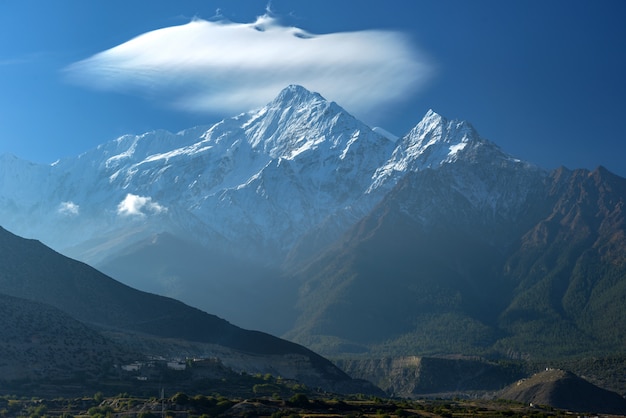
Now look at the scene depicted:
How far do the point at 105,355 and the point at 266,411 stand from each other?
68849mm

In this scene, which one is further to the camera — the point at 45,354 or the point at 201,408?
the point at 45,354

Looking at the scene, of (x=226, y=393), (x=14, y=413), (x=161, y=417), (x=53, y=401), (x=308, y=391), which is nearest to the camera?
(x=161, y=417)

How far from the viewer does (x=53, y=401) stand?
15162cm

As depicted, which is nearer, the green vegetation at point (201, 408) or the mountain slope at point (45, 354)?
the green vegetation at point (201, 408)

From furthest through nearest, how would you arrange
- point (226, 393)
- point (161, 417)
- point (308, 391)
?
point (308, 391) < point (226, 393) < point (161, 417)

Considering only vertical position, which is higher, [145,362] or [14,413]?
[145,362]

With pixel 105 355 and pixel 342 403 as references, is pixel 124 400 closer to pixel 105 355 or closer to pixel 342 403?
pixel 342 403

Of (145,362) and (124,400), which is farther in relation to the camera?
(145,362)

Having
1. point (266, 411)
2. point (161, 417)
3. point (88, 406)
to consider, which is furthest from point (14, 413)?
point (266, 411)

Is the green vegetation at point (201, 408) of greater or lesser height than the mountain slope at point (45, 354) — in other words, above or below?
below

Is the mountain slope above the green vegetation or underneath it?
above

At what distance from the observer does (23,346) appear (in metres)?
188

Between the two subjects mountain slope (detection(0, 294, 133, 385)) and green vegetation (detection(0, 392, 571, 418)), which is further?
mountain slope (detection(0, 294, 133, 385))

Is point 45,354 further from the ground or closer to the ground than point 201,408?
further from the ground
